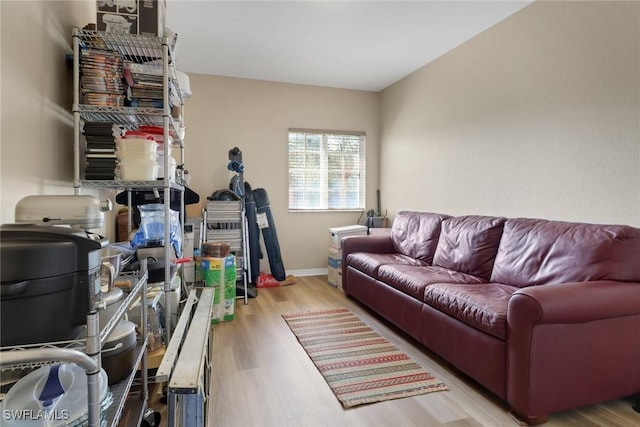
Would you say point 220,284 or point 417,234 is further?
point 417,234

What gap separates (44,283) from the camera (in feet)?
2.59

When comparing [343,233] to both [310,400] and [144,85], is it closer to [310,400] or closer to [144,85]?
[310,400]

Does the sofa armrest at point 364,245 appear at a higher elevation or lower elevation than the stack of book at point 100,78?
lower

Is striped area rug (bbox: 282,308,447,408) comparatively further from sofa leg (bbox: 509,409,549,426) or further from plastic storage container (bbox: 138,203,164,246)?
plastic storage container (bbox: 138,203,164,246)

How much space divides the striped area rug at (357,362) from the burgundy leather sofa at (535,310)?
0.78 ft

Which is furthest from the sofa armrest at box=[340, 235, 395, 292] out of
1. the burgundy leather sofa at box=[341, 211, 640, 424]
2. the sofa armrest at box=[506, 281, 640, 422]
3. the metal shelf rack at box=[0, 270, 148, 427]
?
the metal shelf rack at box=[0, 270, 148, 427]

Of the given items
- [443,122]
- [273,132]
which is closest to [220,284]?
[273,132]

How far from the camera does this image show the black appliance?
75cm

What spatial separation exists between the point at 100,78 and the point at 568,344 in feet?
8.75

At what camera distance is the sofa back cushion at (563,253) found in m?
1.91

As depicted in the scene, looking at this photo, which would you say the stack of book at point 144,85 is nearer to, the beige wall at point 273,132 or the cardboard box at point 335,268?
the beige wall at point 273,132

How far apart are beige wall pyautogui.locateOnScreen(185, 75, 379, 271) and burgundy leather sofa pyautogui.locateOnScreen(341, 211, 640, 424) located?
6.87 ft

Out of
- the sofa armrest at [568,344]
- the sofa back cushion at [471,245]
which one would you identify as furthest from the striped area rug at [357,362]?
the sofa back cushion at [471,245]

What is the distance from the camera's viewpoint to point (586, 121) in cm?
236
